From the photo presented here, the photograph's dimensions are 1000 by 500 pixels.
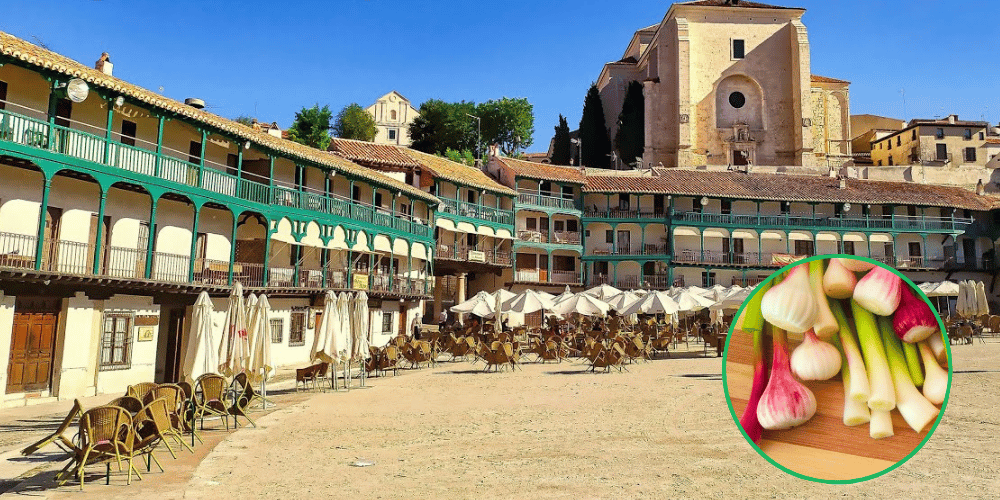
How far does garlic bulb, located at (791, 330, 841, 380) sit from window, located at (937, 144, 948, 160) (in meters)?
71.9

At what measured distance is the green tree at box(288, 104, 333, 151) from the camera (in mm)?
57938

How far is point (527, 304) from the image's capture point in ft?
82.8

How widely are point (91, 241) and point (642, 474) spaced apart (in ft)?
54.5

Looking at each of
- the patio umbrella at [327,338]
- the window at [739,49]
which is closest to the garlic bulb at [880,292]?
the patio umbrella at [327,338]

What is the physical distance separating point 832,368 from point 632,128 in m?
63.6

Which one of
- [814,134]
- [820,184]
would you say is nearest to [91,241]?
[820,184]

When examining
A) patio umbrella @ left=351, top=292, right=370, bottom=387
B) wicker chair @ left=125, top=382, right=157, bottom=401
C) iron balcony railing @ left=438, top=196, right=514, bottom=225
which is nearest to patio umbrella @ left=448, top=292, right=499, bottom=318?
patio umbrella @ left=351, top=292, right=370, bottom=387

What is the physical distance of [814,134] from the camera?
210 feet

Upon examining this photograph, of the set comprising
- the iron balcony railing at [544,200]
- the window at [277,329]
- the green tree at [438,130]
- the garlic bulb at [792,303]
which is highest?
the green tree at [438,130]

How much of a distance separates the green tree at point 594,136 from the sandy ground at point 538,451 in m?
50.8

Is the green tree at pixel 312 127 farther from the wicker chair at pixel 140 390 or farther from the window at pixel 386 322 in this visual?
the wicker chair at pixel 140 390

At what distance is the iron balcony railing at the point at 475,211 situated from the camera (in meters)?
38.3

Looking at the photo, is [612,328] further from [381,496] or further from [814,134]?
[814,134]

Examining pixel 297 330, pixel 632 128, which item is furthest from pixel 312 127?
pixel 297 330
